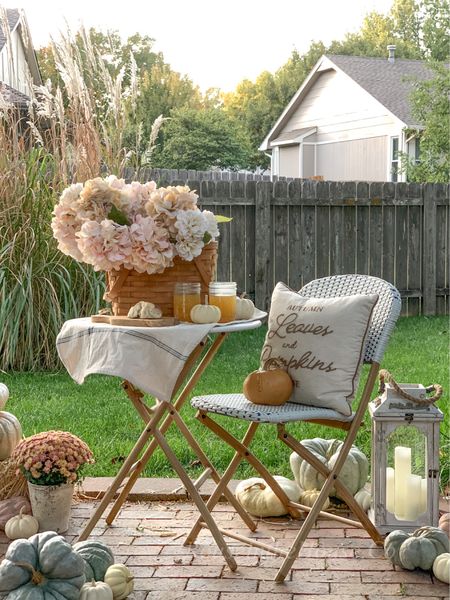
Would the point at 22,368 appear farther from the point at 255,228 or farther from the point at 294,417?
the point at 294,417

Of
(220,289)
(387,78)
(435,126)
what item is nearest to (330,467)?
(220,289)

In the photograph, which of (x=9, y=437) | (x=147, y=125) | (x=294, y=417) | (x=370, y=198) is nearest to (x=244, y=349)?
(x=370, y=198)

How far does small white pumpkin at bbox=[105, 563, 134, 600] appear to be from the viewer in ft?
10.5

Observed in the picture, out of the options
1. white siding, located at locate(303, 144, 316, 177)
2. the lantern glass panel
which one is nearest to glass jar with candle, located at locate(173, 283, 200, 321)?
the lantern glass panel

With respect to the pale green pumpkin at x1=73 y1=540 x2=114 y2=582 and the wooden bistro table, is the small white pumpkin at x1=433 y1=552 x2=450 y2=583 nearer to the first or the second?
the wooden bistro table

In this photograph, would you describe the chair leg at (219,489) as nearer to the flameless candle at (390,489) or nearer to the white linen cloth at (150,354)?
the white linen cloth at (150,354)

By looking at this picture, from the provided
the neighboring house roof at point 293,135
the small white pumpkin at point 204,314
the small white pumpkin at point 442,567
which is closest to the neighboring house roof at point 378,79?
the neighboring house roof at point 293,135

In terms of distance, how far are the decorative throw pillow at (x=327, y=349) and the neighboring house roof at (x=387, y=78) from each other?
20023 mm

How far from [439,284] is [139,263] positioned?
799 centimetres

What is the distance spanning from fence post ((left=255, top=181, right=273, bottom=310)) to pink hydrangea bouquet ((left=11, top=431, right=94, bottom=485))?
20.3ft

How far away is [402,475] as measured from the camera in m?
3.83

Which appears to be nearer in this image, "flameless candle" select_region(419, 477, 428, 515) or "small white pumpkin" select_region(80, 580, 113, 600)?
"small white pumpkin" select_region(80, 580, 113, 600)

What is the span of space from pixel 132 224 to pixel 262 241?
643 cm

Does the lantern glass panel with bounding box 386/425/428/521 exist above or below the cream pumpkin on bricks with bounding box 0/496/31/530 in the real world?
above
